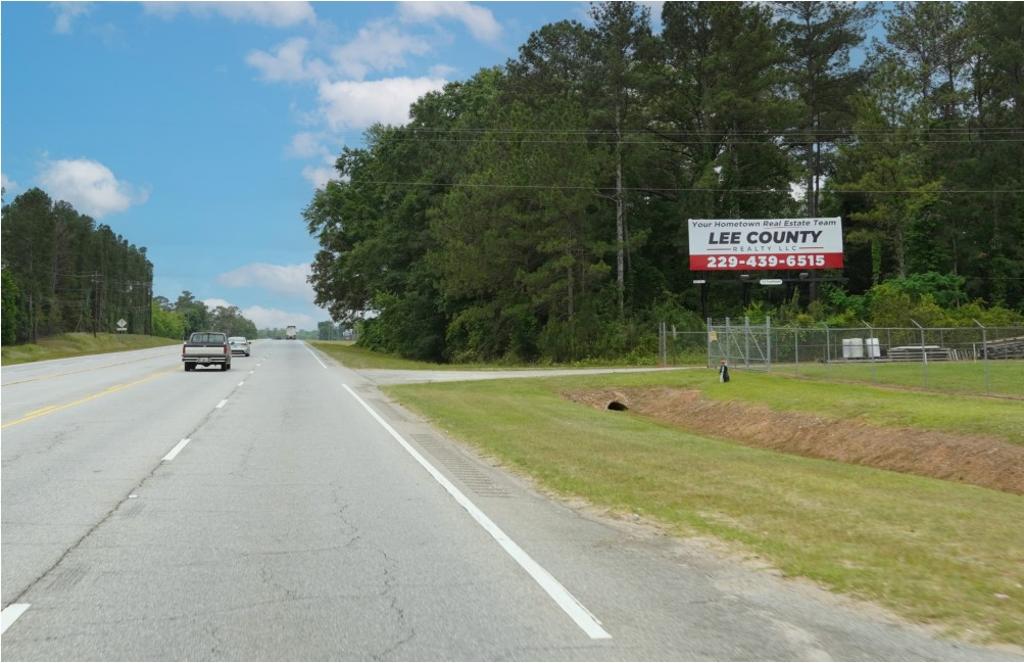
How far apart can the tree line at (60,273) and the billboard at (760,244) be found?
287ft

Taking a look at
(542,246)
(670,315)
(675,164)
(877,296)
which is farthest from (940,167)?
(542,246)

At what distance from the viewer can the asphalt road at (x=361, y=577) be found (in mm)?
4816

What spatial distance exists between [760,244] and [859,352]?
12.0m

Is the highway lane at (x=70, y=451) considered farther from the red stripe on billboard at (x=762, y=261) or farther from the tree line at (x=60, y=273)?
the tree line at (x=60, y=273)

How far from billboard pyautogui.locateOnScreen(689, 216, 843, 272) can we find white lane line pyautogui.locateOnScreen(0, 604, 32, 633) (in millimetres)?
45211

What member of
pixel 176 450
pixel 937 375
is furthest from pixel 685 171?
pixel 176 450

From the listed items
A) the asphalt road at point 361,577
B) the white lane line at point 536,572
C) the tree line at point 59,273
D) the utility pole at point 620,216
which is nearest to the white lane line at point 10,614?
the asphalt road at point 361,577

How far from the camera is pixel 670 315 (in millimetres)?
50031

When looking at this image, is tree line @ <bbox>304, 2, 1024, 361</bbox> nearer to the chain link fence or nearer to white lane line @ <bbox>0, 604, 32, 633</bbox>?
the chain link fence

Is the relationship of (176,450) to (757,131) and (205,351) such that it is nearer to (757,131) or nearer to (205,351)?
(205,351)

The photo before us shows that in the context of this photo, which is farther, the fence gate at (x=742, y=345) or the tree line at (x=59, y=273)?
the tree line at (x=59, y=273)

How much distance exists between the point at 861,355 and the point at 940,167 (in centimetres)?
2814

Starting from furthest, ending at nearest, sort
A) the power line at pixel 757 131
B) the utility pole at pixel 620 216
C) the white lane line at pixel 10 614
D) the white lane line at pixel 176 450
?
1. the utility pole at pixel 620 216
2. the power line at pixel 757 131
3. the white lane line at pixel 176 450
4. the white lane line at pixel 10 614

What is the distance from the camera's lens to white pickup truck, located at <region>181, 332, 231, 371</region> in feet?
129
